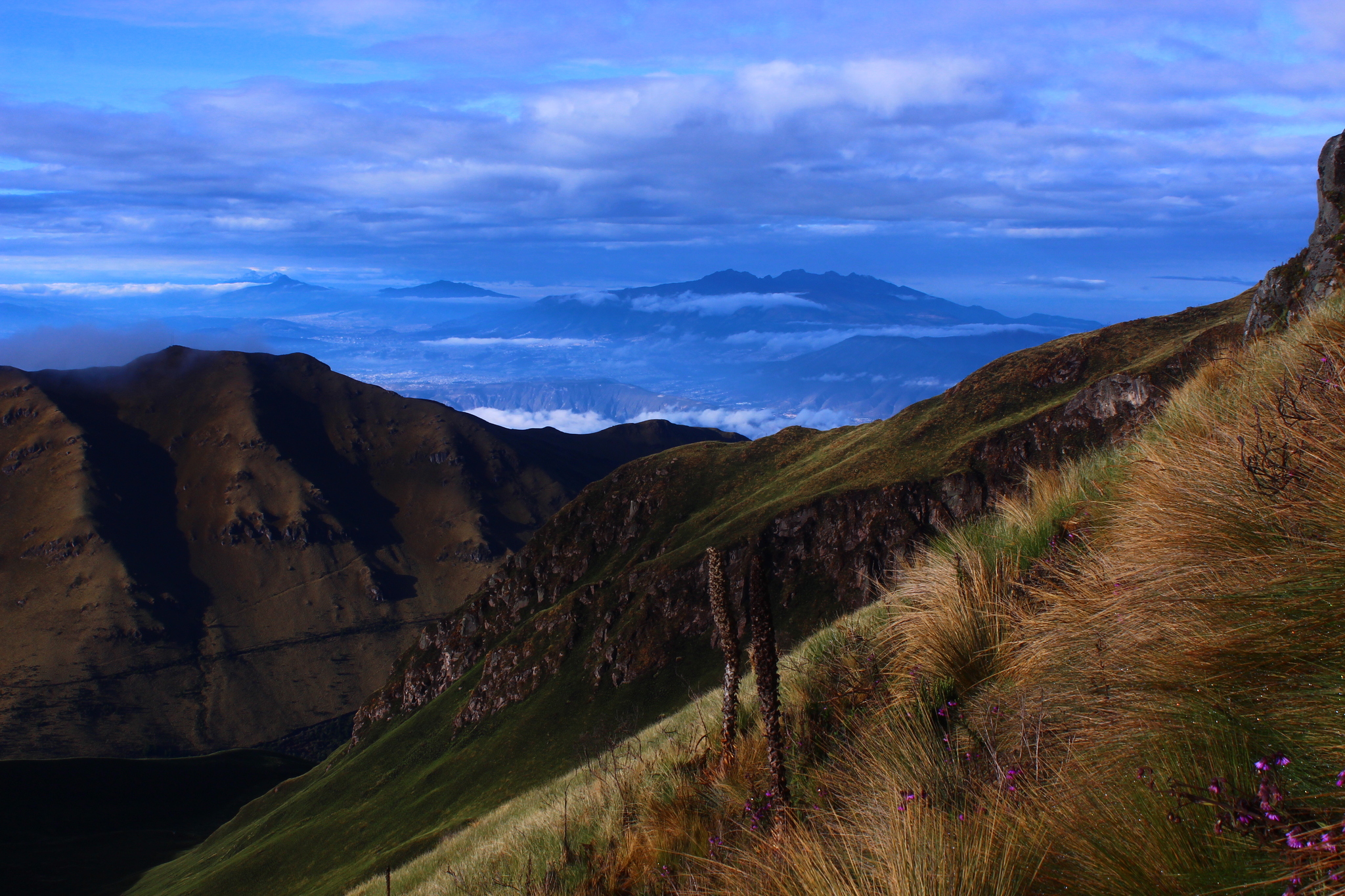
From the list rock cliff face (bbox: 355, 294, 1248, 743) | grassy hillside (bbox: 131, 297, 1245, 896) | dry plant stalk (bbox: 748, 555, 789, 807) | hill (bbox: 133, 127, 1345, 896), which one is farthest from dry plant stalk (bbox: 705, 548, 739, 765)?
rock cliff face (bbox: 355, 294, 1248, 743)

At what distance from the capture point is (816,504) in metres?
102

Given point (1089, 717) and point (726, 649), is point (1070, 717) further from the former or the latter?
point (726, 649)

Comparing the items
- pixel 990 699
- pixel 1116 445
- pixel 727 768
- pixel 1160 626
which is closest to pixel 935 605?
pixel 990 699

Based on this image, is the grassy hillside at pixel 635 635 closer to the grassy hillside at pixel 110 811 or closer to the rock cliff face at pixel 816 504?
the rock cliff face at pixel 816 504

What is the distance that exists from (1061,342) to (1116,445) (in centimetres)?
11028

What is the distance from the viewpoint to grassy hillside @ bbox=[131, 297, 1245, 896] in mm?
84812

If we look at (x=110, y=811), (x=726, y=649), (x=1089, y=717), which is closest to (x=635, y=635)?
(x=726, y=649)

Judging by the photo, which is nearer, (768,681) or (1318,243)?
(768,681)

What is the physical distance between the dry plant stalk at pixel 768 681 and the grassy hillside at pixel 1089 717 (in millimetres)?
315

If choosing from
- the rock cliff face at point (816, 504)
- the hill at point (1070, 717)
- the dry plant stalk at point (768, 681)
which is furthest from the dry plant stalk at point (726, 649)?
the rock cliff face at point (816, 504)

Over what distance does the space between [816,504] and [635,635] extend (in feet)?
94.3

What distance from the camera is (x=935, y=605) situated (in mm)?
7656

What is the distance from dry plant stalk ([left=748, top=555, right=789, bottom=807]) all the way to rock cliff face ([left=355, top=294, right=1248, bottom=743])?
7539 centimetres

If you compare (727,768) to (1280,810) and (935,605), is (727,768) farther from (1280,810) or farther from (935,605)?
(1280,810)
